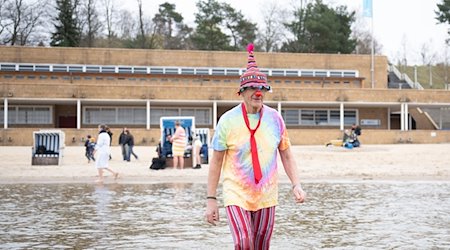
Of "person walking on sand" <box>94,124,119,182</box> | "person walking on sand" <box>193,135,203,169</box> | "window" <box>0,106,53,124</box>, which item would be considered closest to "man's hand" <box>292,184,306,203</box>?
"person walking on sand" <box>94,124,119,182</box>

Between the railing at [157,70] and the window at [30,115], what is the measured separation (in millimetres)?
5689

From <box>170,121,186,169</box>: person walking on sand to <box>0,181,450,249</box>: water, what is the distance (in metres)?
5.91

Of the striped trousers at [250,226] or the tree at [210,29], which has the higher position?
the tree at [210,29]

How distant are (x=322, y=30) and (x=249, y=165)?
229 ft

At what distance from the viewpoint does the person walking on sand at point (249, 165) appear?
4742 mm

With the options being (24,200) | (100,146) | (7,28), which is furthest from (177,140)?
(7,28)

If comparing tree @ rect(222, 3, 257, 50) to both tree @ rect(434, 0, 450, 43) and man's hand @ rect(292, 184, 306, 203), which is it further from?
man's hand @ rect(292, 184, 306, 203)

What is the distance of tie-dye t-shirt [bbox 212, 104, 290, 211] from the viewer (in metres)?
4.75

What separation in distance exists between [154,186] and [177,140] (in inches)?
186

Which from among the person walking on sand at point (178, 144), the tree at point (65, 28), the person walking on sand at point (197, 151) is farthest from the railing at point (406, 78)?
the person walking on sand at point (178, 144)

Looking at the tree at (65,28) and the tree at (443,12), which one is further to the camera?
the tree at (65,28)

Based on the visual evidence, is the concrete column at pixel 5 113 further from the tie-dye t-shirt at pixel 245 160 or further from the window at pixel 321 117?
the tie-dye t-shirt at pixel 245 160

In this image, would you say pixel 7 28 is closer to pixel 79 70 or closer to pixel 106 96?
pixel 79 70

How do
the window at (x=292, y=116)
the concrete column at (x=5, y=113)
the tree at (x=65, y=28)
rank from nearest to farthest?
the concrete column at (x=5, y=113), the window at (x=292, y=116), the tree at (x=65, y=28)
